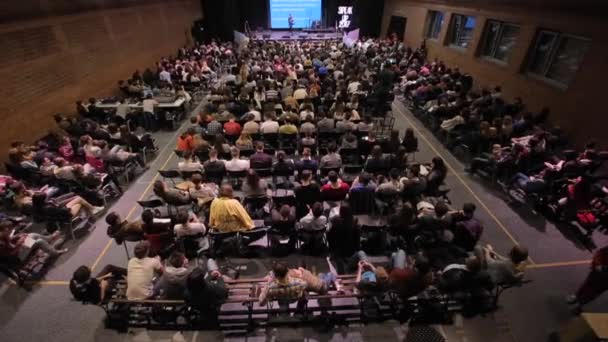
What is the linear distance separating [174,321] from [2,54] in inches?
303

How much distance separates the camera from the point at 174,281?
351 cm

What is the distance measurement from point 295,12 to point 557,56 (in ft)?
66.3

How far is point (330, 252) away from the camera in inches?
189

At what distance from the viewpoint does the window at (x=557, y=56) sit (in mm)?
8094

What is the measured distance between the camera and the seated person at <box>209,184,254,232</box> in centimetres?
441

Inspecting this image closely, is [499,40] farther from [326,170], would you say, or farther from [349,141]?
[326,170]

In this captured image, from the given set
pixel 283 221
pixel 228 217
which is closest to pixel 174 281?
pixel 228 217

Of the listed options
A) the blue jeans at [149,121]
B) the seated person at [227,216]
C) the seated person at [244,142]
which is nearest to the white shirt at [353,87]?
the seated person at [244,142]

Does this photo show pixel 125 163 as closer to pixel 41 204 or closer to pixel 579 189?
pixel 41 204

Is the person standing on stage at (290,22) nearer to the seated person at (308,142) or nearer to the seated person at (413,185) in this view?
the seated person at (308,142)

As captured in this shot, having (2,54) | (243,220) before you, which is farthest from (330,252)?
(2,54)

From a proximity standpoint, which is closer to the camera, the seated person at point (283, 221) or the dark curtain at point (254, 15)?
the seated person at point (283, 221)

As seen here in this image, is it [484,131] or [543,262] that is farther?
[484,131]

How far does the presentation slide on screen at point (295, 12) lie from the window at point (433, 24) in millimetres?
10798
